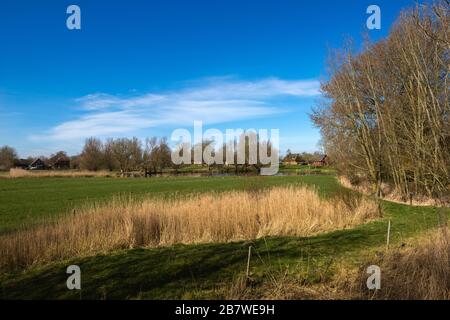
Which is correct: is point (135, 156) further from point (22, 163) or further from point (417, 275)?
point (417, 275)

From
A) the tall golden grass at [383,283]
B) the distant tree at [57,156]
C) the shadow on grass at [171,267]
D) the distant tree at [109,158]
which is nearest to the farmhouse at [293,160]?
the distant tree at [109,158]

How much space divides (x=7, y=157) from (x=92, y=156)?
25.3m

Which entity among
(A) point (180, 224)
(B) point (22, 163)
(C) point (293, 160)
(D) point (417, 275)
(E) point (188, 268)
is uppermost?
(C) point (293, 160)

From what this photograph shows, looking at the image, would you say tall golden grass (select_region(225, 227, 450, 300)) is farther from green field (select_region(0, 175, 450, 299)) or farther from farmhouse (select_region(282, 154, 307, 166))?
farmhouse (select_region(282, 154, 307, 166))

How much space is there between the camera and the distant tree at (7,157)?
85.8 m

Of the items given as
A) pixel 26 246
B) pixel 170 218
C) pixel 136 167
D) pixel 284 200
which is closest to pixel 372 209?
pixel 284 200

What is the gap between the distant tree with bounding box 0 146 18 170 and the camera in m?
85.8

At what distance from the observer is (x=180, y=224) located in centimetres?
1088

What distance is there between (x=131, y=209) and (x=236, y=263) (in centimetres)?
561

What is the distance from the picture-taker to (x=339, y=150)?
91.8 feet

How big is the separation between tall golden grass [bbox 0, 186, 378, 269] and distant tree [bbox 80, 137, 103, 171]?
236 ft

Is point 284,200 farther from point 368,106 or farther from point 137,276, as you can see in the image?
point 368,106

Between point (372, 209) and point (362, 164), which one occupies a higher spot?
point (362, 164)

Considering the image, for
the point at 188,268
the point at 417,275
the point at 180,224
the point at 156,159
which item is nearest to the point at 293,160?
the point at 156,159
